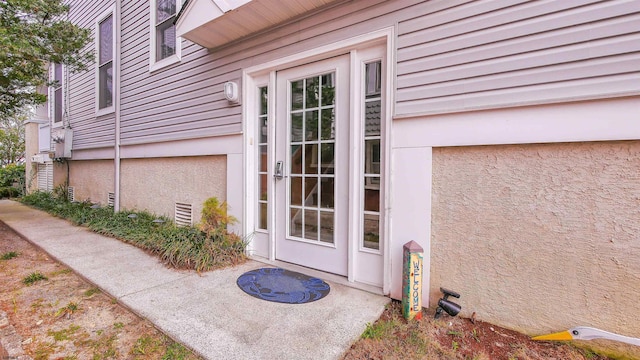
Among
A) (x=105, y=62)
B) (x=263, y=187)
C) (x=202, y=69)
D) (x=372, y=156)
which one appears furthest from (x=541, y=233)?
(x=105, y=62)

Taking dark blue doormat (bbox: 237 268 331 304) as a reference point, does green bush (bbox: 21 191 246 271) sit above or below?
above

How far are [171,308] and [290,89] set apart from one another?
8.05 ft

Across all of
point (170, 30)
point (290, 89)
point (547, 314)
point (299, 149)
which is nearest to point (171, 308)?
point (299, 149)

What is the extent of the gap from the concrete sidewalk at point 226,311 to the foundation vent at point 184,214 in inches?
32.3

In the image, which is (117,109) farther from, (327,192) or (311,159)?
(327,192)

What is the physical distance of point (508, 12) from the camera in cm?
195

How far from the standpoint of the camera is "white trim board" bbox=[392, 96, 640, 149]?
1.66m

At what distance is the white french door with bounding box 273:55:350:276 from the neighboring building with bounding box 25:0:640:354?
17mm

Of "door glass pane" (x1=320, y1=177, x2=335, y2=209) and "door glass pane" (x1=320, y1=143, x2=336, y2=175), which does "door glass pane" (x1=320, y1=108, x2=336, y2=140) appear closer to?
"door glass pane" (x1=320, y1=143, x2=336, y2=175)

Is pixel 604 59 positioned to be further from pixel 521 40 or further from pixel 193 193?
pixel 193 193

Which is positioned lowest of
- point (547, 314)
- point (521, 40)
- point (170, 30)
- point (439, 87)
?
point (547, 314)

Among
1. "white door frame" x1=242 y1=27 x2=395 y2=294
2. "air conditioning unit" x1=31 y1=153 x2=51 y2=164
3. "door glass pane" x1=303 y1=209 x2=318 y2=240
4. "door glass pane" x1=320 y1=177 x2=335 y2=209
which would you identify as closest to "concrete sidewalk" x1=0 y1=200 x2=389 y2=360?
"white door frame" x1=242 y1=27 x2=395 y2=294

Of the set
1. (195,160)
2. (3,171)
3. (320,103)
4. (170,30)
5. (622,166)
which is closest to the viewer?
(622,166)

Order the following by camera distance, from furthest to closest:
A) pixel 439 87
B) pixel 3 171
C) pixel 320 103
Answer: pixel 3 171, pixel 320 103, pixel 439 87
